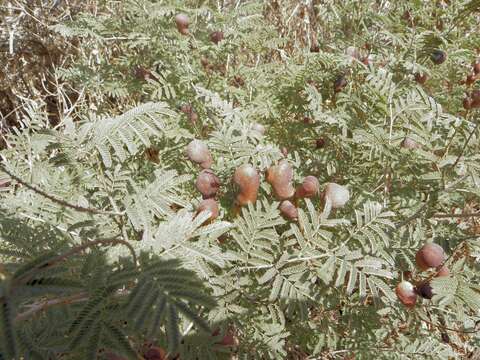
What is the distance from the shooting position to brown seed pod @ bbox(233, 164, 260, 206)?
129 cm

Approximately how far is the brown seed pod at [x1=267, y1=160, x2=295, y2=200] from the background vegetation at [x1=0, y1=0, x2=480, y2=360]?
0.06 metres

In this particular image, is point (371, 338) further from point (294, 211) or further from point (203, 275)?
point (203, 275)

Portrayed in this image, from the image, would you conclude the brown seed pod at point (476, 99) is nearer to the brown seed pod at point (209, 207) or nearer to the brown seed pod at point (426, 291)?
the brown seed pod at point (426, 291)

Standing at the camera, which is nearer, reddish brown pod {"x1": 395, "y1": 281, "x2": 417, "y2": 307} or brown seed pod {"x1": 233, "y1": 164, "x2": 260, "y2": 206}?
brown seed pod {"x1": 233, "y1": 164, "x2": 260, "y2": 206}

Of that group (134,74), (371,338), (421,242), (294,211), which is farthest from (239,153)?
(134,74)

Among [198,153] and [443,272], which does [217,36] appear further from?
[443,272]

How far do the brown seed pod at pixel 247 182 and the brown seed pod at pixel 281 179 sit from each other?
0.06 meters

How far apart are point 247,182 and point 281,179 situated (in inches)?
4.5

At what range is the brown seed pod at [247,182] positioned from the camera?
1292mm

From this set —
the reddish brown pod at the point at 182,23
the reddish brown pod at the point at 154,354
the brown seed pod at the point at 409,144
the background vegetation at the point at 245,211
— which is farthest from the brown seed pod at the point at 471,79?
the reddish brown pod at the point at 154,354

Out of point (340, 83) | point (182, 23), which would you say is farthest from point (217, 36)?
point (340, 83)

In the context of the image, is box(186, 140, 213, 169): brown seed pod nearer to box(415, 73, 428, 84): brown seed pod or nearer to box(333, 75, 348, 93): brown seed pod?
box(333, 75, 348, 93): brown seed pod

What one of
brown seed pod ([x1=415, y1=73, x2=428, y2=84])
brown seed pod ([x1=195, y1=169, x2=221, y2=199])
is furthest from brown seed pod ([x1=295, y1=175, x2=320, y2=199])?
brown seed pod ([x1=415, y1=73, x2=428, y2=84])

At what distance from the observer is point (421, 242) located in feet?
5.06
